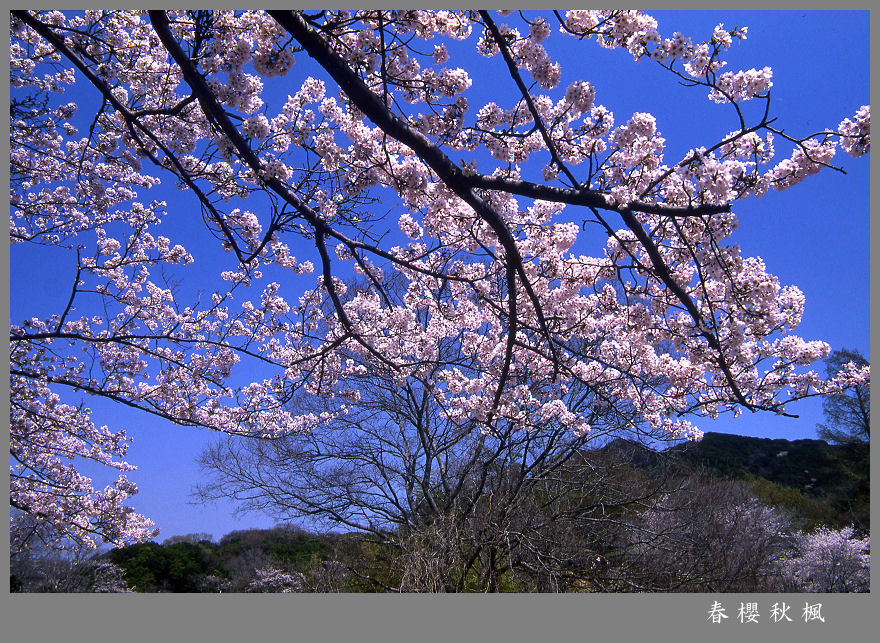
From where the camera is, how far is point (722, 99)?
2.44 m

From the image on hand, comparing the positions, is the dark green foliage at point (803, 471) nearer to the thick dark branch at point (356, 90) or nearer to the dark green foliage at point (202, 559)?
the dark green foliage at point (202, 559)

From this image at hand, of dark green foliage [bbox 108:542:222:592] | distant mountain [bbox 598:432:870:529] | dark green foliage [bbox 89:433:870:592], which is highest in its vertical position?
distant mountain [bbox 598:432:870:529]

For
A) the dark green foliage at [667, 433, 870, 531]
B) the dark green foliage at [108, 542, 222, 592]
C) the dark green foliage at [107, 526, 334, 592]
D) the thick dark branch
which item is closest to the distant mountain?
the dark green foliage at [667, 433, 870, 531]

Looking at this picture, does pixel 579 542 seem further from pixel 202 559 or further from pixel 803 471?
pixel 803 471

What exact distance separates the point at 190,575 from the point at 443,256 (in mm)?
16828

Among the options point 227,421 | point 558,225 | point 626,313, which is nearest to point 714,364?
point 626,313

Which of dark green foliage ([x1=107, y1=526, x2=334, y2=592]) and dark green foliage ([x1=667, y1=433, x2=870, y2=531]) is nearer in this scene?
dark green foliage ([x1=107, y1=526, x2=334, y2=592])

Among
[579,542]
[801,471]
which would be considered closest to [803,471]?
[801,471]

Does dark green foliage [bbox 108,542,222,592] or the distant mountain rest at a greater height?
the distant mountain

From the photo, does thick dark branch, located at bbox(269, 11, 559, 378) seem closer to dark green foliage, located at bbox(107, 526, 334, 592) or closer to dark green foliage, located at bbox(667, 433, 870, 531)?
Answer: dark green foliage, located at bbox(107, 526, 334, 592)

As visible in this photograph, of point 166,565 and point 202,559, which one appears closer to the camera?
point 166,565

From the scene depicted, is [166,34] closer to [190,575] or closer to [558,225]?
[558,225]

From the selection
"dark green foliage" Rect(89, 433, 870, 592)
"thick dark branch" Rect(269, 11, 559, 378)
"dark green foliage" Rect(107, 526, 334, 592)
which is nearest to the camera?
"thick dark branch" Rect(269, 11, 559, 378)

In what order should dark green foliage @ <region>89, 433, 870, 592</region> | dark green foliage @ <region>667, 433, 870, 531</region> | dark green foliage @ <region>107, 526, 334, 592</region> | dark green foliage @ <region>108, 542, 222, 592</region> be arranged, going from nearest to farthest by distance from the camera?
dark green foliage @ <region>89, 433, 870, 592</region> → dark green foliage @ <region>107, 526, 334, 592</region> → dark green foliage @ <region>108, 542, 222, 592</region> → dark green foliage @ <region>667, 433, 870, 531</region>
